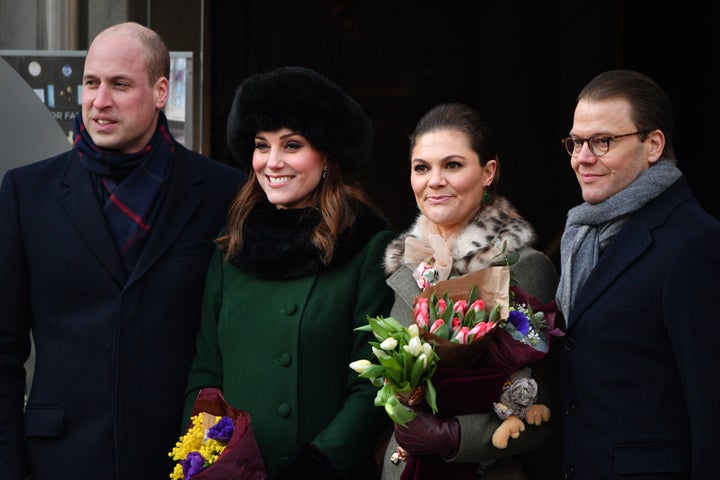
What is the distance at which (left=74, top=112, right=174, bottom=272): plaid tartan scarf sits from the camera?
3.75 m

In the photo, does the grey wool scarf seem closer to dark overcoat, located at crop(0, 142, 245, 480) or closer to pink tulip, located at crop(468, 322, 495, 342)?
Answer: pink tulip, located at crop(468, 322, 495, 342)

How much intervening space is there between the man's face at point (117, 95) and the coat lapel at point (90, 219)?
0.14 meters

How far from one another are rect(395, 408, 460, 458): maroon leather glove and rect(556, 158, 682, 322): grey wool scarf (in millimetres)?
460

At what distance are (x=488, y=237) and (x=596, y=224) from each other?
302mm

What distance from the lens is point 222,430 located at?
3.40 metres

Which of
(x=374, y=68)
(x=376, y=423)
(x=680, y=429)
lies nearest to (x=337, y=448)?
(x=376, y=423)

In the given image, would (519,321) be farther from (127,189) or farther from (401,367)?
(127,189)

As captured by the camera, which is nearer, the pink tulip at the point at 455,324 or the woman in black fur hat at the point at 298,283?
the pink tulip at the point at 455,324

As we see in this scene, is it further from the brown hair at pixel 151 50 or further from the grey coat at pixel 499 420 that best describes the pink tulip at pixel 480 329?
the brown hair at pixel 151 50

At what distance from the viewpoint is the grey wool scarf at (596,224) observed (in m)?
3.19

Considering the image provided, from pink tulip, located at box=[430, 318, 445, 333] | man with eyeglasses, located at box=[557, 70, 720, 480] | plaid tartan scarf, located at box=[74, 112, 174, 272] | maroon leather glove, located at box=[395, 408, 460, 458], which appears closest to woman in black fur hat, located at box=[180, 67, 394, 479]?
plaid tartan scarf, located at box=[74, 112, 174, 272]

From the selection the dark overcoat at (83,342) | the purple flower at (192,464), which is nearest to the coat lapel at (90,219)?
the dark overcoat at (83,342)

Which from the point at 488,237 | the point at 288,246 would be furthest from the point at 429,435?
the point at 288,246

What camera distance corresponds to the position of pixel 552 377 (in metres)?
3.40
